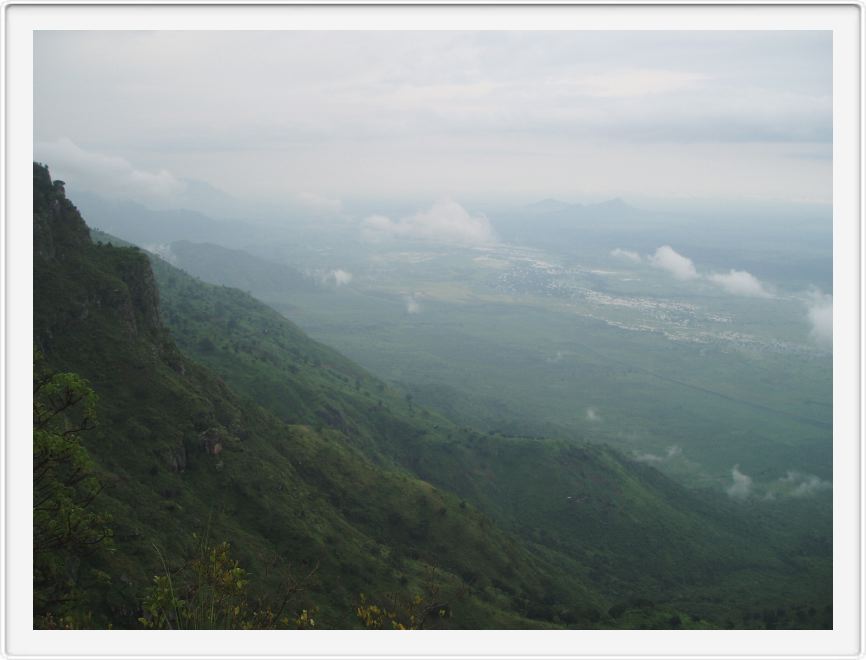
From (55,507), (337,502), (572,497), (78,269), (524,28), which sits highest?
(524,28)

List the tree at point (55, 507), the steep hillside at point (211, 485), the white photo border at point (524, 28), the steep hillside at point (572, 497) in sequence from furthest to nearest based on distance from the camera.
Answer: the steep hillside at point (572, 497), the steep hillside at point (211, 485), the tree at point (55, 507), the white photo border at point (524, 28)

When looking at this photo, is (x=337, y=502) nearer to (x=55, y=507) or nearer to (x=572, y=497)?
(x=55, y=507)

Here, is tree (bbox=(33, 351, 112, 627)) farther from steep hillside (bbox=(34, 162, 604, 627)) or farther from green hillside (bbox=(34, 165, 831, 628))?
steep hillside (bbox=(34, 162, 604, 627))

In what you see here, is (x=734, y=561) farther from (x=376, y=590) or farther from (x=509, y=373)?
(x=509, y=373)

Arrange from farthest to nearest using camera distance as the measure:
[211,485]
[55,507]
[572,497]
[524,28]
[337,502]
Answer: [572,497]
[337,502]
[211,485]
[55,507]
[524,28]

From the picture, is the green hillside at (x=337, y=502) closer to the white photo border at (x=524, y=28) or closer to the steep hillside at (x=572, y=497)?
the steep hillside at (x=572, y=497)

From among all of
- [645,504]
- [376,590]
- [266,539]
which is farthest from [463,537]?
[645,504]

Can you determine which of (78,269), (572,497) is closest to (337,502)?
(78,269)

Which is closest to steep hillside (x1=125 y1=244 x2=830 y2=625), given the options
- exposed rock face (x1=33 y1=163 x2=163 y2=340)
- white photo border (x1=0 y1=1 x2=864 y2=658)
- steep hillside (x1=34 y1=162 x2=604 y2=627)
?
steep hillside (x1=34 y1=162 x2=604 y2=627)

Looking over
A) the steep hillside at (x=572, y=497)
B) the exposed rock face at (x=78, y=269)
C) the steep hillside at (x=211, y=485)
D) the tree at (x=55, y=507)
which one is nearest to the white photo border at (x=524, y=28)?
the tree at (x=55, y=507)
